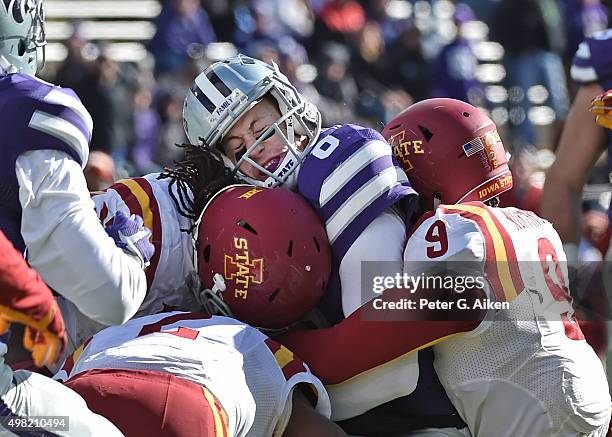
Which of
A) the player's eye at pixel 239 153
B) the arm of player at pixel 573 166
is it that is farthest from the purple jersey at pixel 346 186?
the arm of player at pixel 573 166

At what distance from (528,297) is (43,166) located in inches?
53.4

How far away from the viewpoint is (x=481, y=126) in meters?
3.54

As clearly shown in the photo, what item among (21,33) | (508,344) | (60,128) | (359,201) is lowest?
(508,344)

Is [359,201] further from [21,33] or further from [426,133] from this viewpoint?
[21,33]

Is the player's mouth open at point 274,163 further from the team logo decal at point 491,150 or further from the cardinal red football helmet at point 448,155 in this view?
the team logo decal at point 491,150

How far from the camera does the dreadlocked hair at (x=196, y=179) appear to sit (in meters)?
3.39

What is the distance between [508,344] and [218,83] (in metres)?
1.13

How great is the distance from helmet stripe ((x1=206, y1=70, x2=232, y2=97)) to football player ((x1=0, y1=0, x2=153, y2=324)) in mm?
882

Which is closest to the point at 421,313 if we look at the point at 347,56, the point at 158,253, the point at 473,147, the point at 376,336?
the point at 376,336

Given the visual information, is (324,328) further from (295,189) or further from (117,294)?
(117,294)

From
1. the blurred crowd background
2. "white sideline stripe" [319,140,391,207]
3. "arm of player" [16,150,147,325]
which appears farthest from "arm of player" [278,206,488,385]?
the blurred crowd background

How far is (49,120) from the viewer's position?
2549mm

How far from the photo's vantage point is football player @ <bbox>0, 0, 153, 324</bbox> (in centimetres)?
249

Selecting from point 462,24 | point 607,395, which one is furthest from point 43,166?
point 462,24
